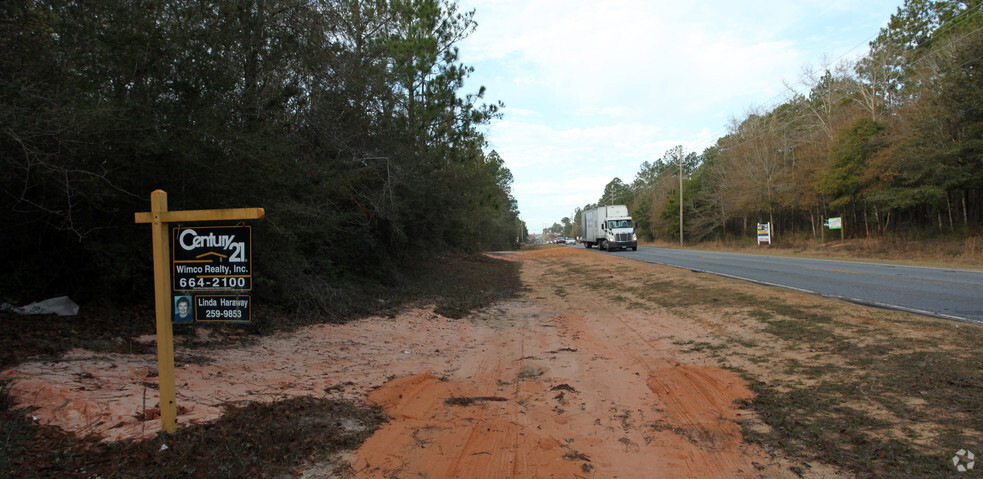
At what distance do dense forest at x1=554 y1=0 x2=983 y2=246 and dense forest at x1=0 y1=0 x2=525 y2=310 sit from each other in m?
28.2

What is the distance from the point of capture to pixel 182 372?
5809 mm

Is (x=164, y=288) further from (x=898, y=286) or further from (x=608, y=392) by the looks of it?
(x=898, y=286)

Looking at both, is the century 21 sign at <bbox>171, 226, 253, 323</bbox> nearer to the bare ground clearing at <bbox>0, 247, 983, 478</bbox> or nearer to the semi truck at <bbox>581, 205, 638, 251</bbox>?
the bare ground clearing at <bbox>0, 247, 983, 478</bbox>

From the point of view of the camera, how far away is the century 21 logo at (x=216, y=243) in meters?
4.12

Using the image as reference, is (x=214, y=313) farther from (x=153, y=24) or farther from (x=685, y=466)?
(x=153, y=24)

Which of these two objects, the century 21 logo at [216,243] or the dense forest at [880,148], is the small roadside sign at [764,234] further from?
the century 21 logo at [216,243]

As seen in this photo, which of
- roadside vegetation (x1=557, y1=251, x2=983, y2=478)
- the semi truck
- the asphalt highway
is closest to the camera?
roadside vegetation (x1=557, y1=251, x2=983, y2=478)

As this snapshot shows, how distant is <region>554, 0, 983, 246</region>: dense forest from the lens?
25.2 meters

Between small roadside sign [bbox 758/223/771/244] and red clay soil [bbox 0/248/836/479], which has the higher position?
small roadside sign [bbox 758/223/771/244]

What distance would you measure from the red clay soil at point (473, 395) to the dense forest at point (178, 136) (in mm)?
2110

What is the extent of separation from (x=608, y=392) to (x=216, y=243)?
4571mm

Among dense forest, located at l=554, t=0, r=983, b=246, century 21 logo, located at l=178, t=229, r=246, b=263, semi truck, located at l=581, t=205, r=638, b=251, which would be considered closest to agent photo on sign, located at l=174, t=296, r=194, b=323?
century 21 logo, located at l=178, t=229, r=246, b=263

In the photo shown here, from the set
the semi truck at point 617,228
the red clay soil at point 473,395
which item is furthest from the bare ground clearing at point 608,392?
the semi truck at point 617,228

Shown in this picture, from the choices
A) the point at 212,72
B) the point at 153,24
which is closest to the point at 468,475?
the point at 212,72
